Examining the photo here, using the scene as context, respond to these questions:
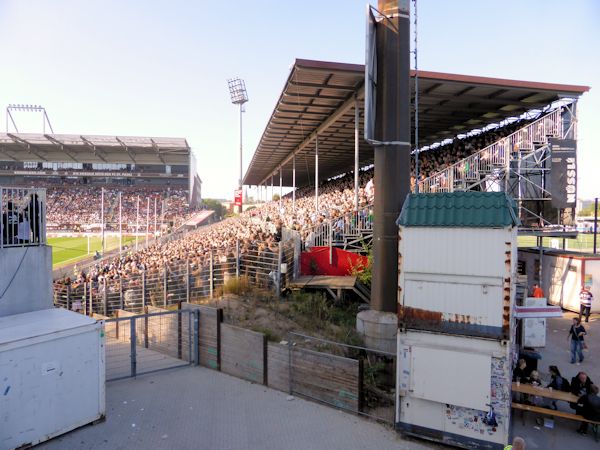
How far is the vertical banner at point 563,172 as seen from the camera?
15.3 metres

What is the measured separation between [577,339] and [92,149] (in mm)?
69155

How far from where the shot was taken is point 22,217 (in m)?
8.62

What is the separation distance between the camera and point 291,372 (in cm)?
812

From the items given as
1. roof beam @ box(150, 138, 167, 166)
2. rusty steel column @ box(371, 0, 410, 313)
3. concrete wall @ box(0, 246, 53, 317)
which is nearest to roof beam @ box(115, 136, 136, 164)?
roof beam @ box(150, 138, 167, 166)

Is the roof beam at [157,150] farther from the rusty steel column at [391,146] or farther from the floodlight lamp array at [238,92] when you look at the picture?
the rusty steel column at [391,146]

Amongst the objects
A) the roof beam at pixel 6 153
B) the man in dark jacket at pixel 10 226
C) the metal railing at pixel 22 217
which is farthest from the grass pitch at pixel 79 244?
the man in dark jacket at pixel 10 226

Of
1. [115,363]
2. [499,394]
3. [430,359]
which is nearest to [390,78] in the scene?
[430,359]

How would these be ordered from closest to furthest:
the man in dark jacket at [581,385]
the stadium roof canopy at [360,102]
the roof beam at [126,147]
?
the man in dark jacket at [581,385], the stadium roof canopy at [360,102], the roof beam at [126,147]

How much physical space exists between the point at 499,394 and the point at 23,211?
936 centimetres

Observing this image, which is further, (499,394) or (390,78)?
(390,78)

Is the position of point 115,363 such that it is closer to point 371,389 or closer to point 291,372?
point 291,372

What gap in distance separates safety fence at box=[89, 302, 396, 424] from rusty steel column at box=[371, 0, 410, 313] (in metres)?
1.72

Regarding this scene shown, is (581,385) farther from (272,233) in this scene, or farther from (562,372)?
(272,233)

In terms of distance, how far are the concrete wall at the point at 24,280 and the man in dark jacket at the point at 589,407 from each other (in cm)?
1016
